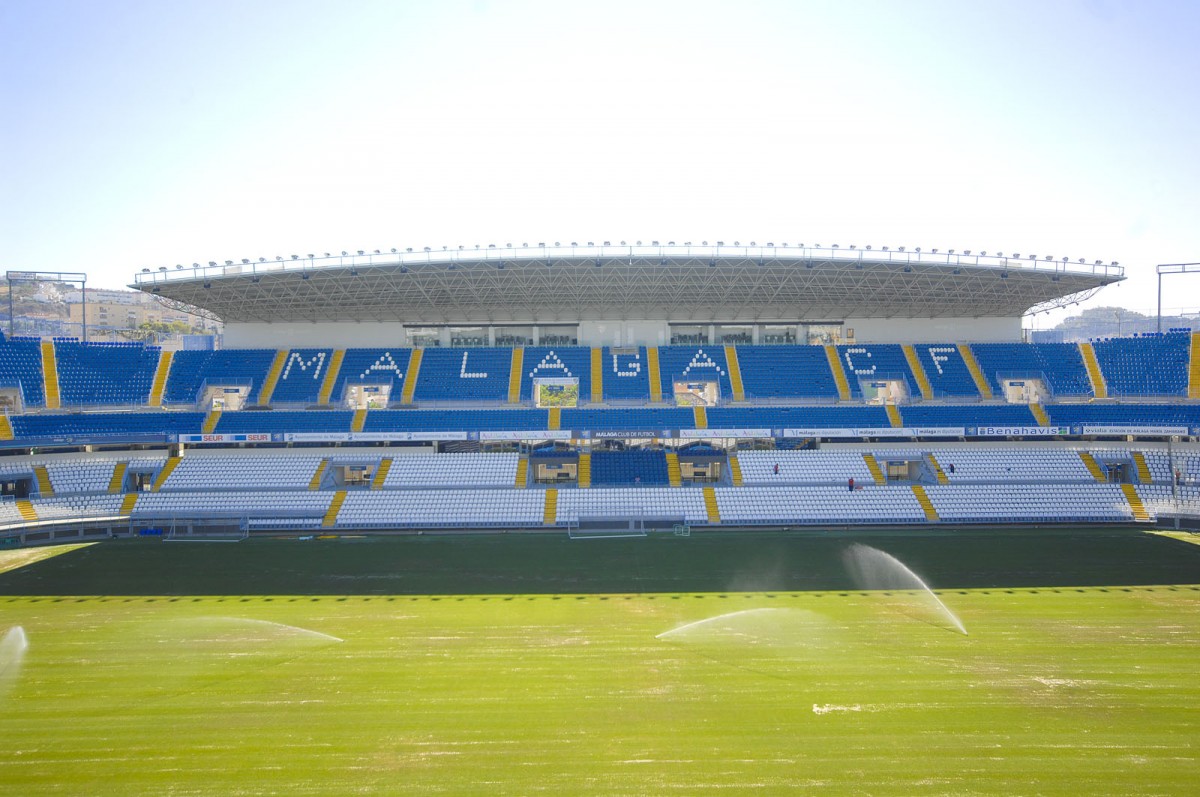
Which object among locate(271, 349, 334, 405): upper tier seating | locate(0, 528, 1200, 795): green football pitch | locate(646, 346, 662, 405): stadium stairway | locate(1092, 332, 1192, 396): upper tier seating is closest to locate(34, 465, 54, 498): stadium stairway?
locate(0, 528, 1200, 795): green football pitch

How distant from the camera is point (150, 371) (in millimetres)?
40562

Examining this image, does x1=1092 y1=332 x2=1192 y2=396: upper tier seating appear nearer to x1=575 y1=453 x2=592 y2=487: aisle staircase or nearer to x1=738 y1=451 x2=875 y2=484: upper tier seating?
x1=738 y1=451 x2=875 y2=484: upper tier seating

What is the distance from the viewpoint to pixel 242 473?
1399 inches

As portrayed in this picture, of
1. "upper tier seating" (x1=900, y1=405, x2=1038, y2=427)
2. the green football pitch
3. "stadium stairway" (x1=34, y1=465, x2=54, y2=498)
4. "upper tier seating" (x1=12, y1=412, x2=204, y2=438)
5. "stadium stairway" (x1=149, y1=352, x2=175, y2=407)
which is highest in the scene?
"stadium stairway" (x1=149, y1=352, x2=175, y2=407)

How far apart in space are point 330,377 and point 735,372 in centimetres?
2374

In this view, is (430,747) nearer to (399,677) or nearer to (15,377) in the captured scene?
(399,677)

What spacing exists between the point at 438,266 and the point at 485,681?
2642 centimetres

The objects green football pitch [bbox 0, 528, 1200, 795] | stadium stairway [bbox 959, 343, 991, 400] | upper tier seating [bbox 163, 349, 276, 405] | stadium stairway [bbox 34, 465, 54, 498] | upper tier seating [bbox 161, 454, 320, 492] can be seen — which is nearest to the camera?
green football pitch [bbox 0, 528, 1200, 795]

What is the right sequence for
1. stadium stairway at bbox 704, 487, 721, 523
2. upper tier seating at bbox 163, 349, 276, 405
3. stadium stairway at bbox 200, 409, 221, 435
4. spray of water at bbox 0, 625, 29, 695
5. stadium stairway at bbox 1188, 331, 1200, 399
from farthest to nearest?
upper tier seating at bbox 163, 349, 276, 405 → stadium stairway at bbox 1188, 331, 1200, 399 → stadium stairway at bbox 200, 409, 221, 435 → stadium stairway at bbox 704, 487, 721, 523 → spray of water at bbox 0, 625, 29, 695

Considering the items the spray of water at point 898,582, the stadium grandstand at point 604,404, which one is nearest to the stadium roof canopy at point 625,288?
the stadium grandstand at point 604,404

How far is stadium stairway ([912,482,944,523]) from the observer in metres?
32.3

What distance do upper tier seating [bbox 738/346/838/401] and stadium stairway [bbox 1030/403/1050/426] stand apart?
32.7 feet

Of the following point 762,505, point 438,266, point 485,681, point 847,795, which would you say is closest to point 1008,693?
point 847,795

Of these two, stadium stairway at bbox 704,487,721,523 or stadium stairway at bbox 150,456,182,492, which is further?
stadium stairway at bbox 150,456,182,492
